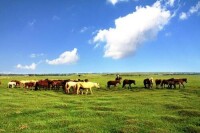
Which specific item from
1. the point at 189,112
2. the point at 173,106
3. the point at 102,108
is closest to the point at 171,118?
the point at 189,112

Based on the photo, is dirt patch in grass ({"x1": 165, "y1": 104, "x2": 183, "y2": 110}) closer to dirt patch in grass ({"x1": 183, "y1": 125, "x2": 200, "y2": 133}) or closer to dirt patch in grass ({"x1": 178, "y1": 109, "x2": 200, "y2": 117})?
dirt patch in grass ({"x1": 178, "y1": 109, "x2": 200, "y2": 117})

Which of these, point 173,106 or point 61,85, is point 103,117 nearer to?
point 173,106

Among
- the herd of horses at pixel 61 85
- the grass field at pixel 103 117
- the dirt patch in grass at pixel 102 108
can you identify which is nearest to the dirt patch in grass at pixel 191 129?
the grass field at pixel 103 117

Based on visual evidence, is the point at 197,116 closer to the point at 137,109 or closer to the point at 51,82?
the point at 137,109

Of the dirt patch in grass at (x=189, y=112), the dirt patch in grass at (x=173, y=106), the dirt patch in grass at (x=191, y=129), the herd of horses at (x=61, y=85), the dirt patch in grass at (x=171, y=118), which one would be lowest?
the dirt patch in grass at (x=191, y=129)

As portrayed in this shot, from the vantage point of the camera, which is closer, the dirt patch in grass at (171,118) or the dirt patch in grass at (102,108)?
the dirt patch in grass at (171,118)

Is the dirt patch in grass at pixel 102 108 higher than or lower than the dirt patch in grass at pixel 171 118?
higher

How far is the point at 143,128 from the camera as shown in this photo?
699 inches

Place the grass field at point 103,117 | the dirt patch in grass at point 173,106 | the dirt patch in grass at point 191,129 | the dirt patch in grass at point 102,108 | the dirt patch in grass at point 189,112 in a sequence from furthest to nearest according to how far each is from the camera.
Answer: the dirt patch in grass at point 173,106, the dirt patch in grass at point 102,108, the dirt patch in grass at point 189,112, the grass field at point 103,117, the dirt patch in grass at point 191,129

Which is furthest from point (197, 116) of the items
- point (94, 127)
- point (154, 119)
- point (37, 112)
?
point (37, 112)

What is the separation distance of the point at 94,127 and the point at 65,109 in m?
6.15

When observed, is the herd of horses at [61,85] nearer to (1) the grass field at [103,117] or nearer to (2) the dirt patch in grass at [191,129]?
(1) the grass field at [103,117]

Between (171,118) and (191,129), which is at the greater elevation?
(171,118)

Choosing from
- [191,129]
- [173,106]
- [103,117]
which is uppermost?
[173,106]
